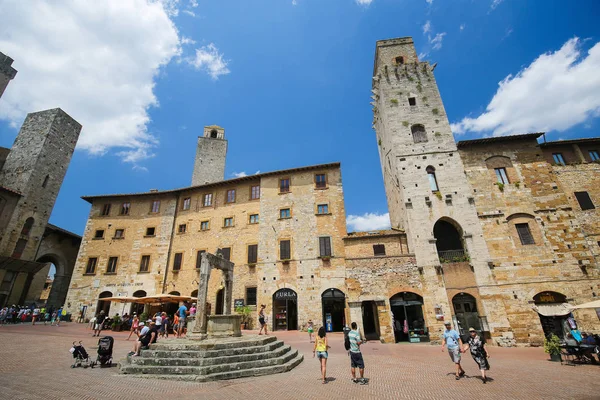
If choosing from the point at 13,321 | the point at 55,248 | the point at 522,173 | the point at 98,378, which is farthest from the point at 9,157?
the point at 522,173

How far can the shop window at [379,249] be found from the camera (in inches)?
754

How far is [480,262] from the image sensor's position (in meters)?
17.2

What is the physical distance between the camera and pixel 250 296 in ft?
69.3

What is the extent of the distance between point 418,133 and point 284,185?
12.0 metres

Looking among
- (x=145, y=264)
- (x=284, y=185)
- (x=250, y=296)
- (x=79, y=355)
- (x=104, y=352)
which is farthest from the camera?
(x=145, y=264)

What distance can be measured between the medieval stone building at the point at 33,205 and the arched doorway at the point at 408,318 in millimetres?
30835

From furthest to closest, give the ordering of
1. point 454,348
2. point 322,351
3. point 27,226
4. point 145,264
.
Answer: point 145,264
point 27,226
point 454,348
point 322,351

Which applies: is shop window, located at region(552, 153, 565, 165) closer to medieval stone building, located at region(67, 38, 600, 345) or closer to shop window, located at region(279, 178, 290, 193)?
medieval stone building, located at region(67, 38, 600, 345)

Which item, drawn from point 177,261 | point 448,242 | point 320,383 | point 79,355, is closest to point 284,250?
point 177,261

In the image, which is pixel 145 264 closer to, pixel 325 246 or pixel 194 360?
pixel 325 246

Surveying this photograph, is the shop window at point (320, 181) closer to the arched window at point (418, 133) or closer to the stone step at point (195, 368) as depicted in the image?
the arched window at point (418, 133)

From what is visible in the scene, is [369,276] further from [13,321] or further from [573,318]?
[13,321]

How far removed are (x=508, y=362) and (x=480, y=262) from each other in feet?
25.2

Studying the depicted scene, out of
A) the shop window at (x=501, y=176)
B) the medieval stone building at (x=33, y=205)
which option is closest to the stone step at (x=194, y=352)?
the shop window at (x=501, y=176)
